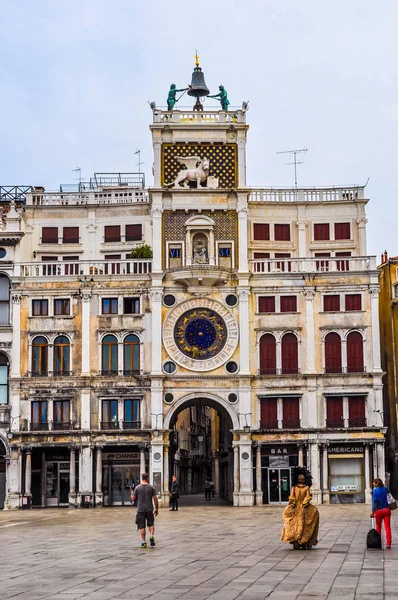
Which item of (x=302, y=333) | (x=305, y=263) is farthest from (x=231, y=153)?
(x=302, y=333)

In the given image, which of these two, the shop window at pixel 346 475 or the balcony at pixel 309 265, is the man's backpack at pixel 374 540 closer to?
the shop window at pixel 346 475

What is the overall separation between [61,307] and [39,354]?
3.37m

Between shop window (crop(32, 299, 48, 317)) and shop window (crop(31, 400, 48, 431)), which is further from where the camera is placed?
shop window (crop(32, 299, 48, 317))

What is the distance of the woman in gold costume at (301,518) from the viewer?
88.9ft

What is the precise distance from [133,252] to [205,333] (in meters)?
7.92

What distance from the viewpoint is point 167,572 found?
73.3 ft

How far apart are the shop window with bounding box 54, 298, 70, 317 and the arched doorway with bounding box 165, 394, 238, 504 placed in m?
9.39

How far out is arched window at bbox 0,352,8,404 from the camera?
64938 millimetres

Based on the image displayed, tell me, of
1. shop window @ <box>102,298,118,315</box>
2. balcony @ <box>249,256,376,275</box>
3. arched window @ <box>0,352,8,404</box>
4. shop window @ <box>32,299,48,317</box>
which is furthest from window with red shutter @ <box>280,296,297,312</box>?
arched window @ <box>0,352,8,404</box>

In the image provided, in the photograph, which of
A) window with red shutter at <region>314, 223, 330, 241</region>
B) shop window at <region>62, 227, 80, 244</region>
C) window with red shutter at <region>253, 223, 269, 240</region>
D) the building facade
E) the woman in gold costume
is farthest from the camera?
shop window at <region>62, 227, 80, 244</region>

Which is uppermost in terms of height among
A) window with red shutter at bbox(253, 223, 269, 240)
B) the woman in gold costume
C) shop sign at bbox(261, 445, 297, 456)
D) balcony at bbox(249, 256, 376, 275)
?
window with red shutter at bbox(253, 223, 269, 240)

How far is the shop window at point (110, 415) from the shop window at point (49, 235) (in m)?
12.6

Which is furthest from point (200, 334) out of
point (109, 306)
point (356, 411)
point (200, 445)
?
point (200, 445)

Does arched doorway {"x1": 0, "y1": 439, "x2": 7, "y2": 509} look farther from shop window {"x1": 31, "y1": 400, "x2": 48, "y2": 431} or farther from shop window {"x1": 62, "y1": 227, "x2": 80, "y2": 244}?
shop window {"x1": 62, "y1": 227, "x2": 80, "y2": 244}
